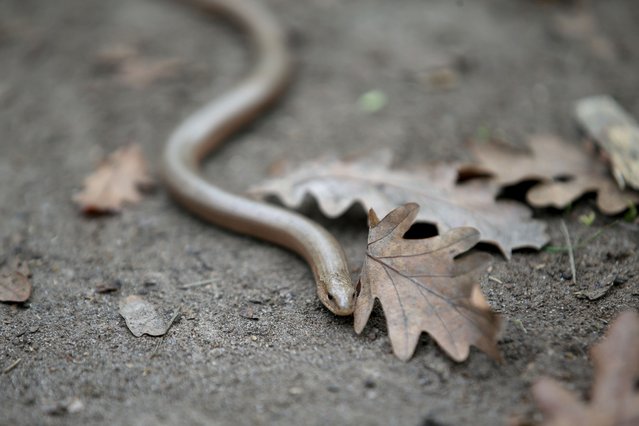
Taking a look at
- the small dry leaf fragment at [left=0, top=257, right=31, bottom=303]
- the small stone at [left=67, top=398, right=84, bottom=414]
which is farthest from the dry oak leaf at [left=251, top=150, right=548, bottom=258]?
the small stone at [left=67, top=398, right=84, bottom=414]

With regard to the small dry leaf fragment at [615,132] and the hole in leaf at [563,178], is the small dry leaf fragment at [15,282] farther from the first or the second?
the small dry leaf fragment at [615,132]

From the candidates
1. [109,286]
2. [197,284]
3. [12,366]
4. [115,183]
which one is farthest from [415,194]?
[12,366]

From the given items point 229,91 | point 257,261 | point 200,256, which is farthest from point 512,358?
point 229,91

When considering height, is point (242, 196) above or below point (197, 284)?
above

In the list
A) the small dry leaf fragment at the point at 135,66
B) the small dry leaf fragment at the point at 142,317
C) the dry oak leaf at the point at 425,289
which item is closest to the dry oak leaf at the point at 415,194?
the dry oak leaf at the point at 425,289

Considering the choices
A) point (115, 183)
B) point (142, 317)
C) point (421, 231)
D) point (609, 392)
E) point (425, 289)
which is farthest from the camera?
point (115, 183)

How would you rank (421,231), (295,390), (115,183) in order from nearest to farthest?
(295,390) → (421,231) → (115,183)

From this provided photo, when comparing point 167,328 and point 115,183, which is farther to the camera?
point 115,183

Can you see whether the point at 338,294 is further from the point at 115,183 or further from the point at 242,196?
the point at 115,183
